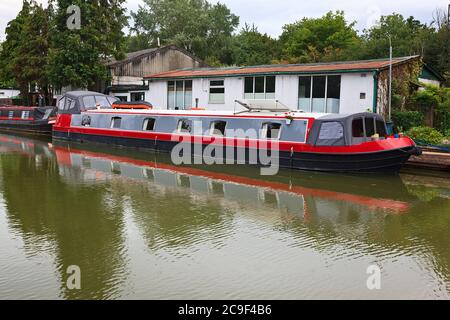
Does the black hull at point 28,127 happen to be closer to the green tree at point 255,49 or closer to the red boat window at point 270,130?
the red boat window at point 270,130

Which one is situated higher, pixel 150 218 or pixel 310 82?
pixel 310 82

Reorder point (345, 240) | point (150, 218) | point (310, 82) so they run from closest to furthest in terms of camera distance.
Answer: point (345, 240)
point (150, 218)
point (310, 82)

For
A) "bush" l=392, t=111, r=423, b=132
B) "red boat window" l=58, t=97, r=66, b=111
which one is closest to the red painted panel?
"red boat window" l=58, t=97, r=66, b=111

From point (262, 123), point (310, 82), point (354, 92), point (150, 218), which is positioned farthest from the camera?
point (310, 82)

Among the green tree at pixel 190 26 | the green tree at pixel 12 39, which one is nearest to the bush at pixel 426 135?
the green tree at pixel 12 39

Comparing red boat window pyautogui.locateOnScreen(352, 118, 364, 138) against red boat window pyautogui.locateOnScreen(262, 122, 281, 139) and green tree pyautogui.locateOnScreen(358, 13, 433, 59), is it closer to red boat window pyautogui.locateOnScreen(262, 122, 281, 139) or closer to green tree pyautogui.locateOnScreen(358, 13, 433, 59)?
red boat window pyautogui.locateOnScreen(262, 122, 281, 139)

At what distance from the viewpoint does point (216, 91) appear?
23.0 metres

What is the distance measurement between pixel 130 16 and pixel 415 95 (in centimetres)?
3967

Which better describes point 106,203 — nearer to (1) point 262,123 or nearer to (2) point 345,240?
(2) point 345,240

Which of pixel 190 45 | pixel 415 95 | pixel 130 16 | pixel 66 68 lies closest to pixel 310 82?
pixel 415 95

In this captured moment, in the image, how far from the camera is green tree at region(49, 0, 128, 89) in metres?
27.7

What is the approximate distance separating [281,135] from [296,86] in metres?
6.51

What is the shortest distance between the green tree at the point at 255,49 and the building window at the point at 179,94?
1636 centimetres
